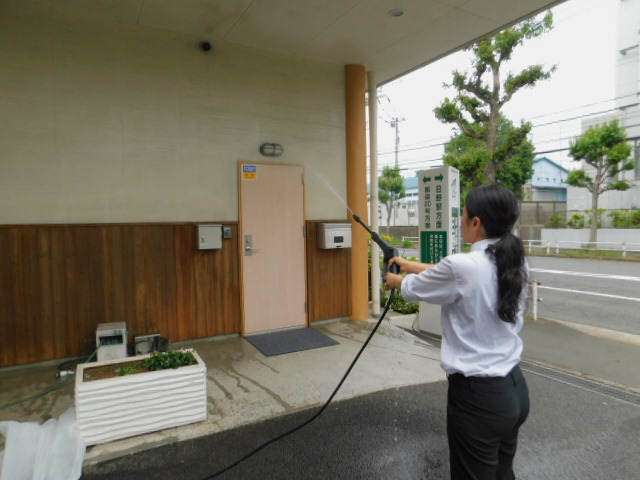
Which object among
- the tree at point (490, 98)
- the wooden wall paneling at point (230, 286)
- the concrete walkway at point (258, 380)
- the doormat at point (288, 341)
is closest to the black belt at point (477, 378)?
the concrete walkway at point (258, 380)

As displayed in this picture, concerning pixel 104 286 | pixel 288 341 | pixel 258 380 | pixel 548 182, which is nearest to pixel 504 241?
pixel 258 380

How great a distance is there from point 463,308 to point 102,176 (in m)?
3.93

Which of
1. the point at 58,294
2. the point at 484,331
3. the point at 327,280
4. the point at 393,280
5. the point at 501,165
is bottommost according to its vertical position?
the point at 327,280

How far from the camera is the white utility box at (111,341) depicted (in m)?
3.78

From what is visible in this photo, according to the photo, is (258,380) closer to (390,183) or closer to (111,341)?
(111,341)

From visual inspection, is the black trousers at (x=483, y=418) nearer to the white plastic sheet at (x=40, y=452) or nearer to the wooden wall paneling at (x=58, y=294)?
the white plastic sheet at (x=40, y=452)

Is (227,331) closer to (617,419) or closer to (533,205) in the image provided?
(617,419)

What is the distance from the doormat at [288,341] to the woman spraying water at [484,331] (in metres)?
2.98

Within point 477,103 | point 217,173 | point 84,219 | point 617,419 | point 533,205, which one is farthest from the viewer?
point 533,205

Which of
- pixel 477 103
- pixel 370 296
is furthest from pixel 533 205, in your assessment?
pixel 370 296

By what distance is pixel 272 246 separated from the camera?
5.04 m

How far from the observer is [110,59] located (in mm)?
4133

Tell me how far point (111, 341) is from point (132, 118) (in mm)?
2317

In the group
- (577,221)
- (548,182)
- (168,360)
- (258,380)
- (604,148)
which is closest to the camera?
(168,360)
